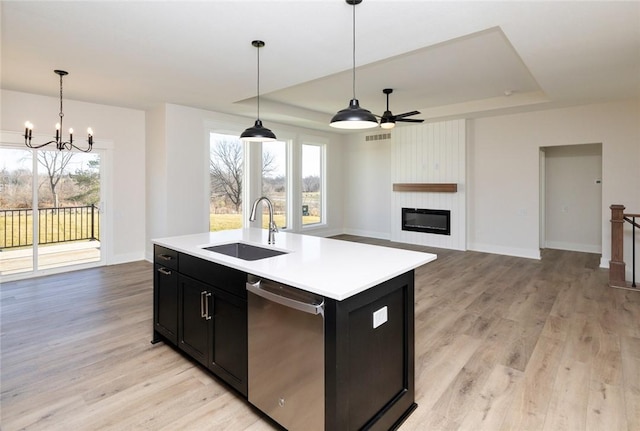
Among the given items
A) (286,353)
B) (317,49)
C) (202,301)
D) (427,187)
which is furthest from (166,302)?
(427,187)

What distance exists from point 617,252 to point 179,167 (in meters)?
6.79

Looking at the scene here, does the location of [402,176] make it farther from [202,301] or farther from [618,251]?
[202,301]

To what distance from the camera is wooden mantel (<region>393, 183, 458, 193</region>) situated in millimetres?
7119

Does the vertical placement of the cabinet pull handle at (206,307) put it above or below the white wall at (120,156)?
below

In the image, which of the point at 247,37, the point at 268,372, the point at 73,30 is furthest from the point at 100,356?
the point at 247,37

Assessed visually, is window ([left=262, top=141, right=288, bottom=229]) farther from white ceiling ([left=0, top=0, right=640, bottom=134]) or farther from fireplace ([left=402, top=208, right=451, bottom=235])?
fireplace ([left=402, top=208, right=451, bottom=235])

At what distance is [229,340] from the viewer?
7.36 ft

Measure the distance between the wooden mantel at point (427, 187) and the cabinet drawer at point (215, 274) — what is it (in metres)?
5.93

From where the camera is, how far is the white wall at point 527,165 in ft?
18.0

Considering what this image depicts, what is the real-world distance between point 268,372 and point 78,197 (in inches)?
210

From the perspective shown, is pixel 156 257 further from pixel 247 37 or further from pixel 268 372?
pixel 247 37

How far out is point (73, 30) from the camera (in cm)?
299

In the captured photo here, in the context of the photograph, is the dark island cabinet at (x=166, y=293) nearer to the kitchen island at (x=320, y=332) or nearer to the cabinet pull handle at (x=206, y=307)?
the kitchen island at (x=320, y=332)

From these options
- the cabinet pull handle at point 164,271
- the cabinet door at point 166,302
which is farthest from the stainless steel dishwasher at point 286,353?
the cabinet pull handle at point 164,271
